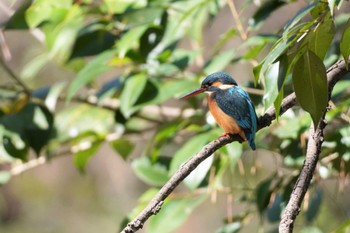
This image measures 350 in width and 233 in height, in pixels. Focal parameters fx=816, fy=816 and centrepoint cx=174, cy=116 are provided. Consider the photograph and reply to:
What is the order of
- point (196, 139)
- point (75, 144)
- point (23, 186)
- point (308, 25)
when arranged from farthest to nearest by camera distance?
point (23, 186) → point (75, 144) → point (196, 139) → point (308, 25)

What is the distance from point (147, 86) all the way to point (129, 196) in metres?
3.39

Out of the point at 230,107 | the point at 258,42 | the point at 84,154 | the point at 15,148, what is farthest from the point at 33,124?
the point at 230,107

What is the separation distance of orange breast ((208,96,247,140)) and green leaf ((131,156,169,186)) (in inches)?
23.8

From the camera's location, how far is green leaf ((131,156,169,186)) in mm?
2404

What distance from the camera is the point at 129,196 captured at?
5.69 metres

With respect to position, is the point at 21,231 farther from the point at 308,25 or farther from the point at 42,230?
the point at 308,25

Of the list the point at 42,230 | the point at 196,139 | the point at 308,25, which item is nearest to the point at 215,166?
the point at 196,139

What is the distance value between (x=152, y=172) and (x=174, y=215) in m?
0.19

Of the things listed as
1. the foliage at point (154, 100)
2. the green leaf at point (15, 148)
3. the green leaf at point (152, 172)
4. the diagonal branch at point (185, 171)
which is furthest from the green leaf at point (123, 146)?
the diagonal branch at point (185, 171)

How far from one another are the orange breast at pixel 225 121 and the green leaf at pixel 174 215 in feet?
1.59

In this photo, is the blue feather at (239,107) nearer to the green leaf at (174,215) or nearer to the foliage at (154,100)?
the foliage at (154,100)

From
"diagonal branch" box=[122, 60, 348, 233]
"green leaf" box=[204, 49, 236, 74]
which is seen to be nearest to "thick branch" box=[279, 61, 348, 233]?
"diagonal branch" box=[122, 60, 348, 233]

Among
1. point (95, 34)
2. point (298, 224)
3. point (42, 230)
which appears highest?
point (95, 34)

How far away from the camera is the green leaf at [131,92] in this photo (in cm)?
230
